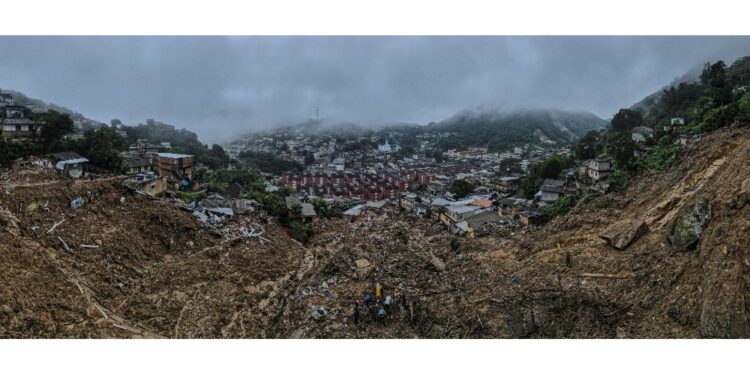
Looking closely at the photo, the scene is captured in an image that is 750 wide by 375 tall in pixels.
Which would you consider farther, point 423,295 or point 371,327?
point 423,295

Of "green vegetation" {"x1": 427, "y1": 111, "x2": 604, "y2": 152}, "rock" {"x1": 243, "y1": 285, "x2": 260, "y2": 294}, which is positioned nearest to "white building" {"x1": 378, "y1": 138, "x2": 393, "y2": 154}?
"green vegetation" {"x1": 427, "y1": 111, "x2": 604, "y2": 152}

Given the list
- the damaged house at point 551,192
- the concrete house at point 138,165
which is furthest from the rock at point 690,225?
the concrete house at point 138,165

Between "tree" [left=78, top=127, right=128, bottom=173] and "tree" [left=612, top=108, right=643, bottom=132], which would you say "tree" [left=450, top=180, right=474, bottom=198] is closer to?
"tree" [left=612, top=108, right=643, bottom=132]

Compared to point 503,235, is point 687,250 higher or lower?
higher

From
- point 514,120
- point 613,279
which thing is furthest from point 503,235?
point 514,120

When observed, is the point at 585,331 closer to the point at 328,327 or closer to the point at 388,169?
the point at 328,327

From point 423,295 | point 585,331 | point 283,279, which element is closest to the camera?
point 585,331

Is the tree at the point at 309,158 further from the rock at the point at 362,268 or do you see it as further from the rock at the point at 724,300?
the rock at the point at 724,300
